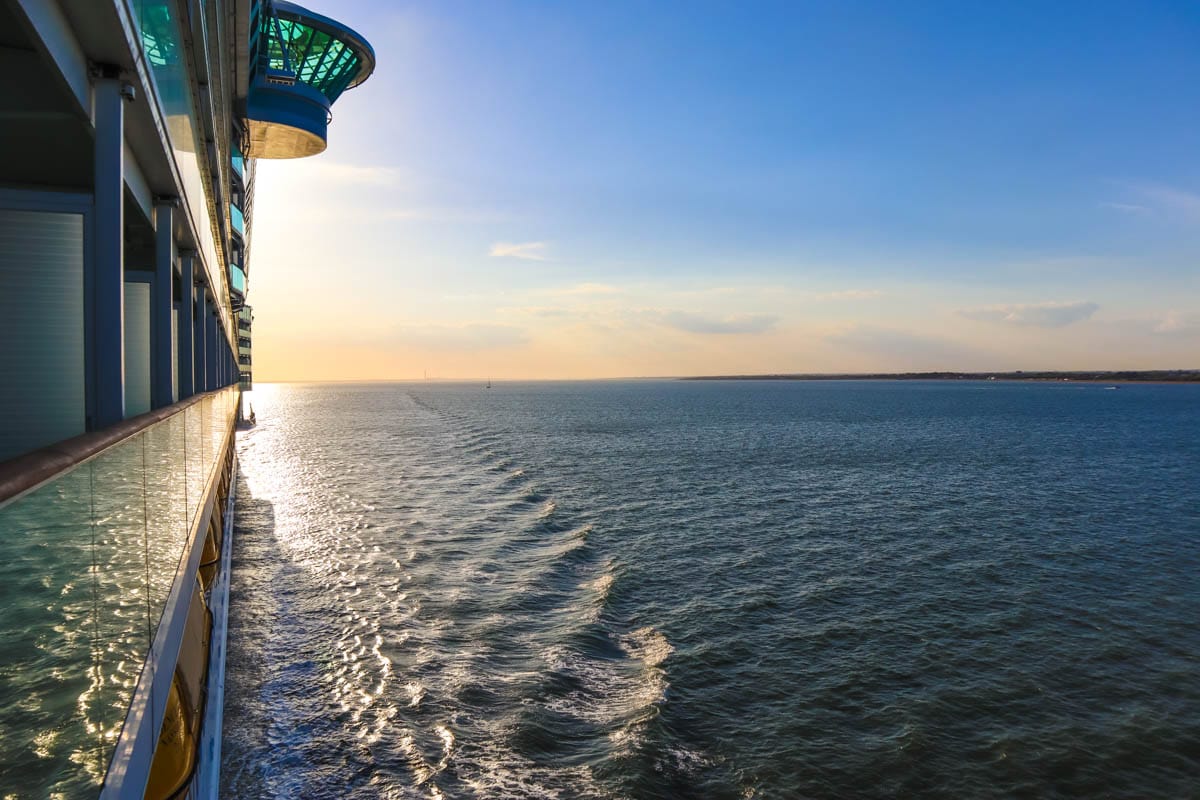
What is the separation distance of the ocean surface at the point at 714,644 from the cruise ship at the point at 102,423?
96.4 inches

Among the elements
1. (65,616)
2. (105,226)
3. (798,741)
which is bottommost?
(798,741)

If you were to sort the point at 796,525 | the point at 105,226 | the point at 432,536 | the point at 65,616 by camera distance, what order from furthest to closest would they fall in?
1. the point at 796,525
2. the point at 432,536
3. the point at 105,226
4. the point at 65,616

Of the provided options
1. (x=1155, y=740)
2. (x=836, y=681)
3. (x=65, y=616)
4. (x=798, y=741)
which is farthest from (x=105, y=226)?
(x=1155, y=740)

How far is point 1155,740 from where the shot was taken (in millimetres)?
11242

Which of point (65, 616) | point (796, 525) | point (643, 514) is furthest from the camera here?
point (643, 514)

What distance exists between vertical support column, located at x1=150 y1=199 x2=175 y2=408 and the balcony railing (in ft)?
18.0

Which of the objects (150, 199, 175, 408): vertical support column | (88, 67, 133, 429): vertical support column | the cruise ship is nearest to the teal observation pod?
the cruise ship

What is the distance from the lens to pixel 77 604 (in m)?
2.74

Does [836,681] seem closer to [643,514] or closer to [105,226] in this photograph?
[105,226]

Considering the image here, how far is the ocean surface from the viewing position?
1039 centimetres

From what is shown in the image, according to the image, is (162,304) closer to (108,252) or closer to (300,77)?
(108,252)

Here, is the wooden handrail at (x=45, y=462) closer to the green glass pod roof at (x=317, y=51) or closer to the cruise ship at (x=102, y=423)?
the cruise ship at (x=102, y=423)

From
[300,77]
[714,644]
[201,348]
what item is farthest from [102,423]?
[300,77]

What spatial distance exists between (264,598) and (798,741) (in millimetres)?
13357
